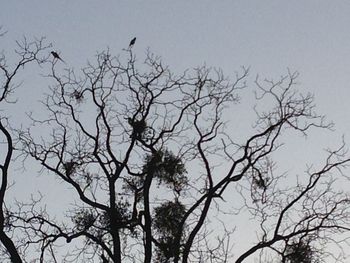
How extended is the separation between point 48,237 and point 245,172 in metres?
3.58

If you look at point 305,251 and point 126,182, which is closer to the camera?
point 305,251

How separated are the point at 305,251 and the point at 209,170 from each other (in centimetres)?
216

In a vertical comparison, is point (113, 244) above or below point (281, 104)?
below

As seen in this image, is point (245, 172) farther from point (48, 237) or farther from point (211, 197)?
point (48, 237)

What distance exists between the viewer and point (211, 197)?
55.4 feet

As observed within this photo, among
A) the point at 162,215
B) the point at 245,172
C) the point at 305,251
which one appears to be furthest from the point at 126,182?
the point at 305,251

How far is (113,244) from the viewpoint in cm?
1673

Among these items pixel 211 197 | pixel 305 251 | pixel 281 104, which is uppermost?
pixel 281 104

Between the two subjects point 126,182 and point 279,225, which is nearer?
point 279,225

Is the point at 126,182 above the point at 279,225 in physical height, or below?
above

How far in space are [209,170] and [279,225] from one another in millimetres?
1562

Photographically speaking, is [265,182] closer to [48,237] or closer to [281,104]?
[281,104]

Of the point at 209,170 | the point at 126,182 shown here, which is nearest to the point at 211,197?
the point at 209,170

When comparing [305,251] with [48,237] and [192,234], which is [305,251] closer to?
[192,234]
